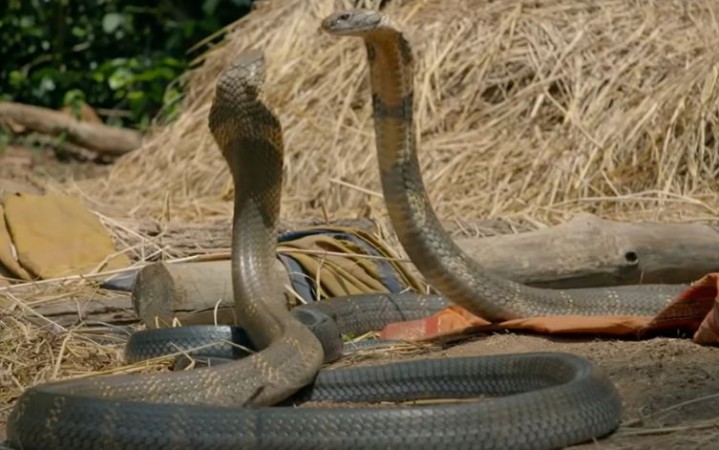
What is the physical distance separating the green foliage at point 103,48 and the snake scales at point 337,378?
9.01 m

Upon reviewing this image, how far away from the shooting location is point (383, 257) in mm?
7594

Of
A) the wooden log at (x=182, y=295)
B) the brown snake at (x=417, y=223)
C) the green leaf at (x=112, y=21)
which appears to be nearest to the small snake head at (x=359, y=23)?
the brown snake at (x=417, y=223)

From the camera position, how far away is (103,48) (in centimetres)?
1652

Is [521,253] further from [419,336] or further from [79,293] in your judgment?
[79,293]

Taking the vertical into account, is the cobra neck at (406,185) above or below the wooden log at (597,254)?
above

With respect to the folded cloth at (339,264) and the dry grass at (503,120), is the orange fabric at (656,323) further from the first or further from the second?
the dry grass at (503,120)

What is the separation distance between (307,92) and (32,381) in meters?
5.43

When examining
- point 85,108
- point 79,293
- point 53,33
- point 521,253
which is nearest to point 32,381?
point 79,293

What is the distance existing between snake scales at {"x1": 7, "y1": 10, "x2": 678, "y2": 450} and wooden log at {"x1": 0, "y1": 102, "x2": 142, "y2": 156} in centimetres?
806

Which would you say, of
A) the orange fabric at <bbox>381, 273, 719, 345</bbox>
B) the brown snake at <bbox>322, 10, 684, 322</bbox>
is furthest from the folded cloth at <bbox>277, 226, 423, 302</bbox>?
the brown snake at <bbox>322, 10, 684, 322</bbox>

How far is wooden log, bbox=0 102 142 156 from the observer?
14.2 meters

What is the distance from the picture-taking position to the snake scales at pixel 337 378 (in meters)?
4.34

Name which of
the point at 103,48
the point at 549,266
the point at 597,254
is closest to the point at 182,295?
the point at 549,266

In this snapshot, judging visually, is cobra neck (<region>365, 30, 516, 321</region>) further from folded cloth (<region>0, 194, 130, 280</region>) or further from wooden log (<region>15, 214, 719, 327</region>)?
folded cloth (<region>0, 194, 130, 280</region>)
